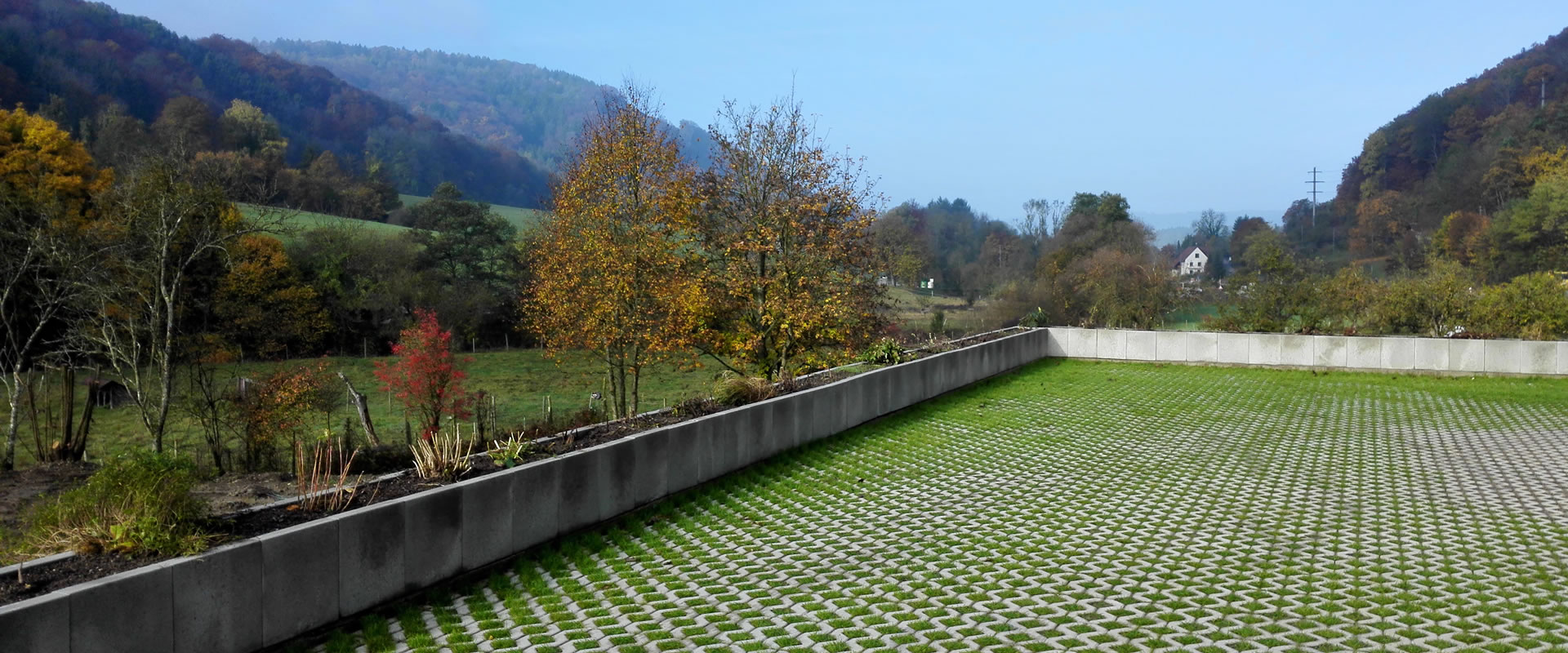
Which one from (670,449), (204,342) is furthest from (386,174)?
(670,449)

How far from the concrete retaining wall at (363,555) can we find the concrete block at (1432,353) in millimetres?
18257

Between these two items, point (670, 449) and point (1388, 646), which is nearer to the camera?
point (1388, 646)

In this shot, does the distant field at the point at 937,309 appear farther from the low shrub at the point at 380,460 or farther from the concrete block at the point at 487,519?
the concrete block at the point at 487,519

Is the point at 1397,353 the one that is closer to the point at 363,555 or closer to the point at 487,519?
the point at 487,519

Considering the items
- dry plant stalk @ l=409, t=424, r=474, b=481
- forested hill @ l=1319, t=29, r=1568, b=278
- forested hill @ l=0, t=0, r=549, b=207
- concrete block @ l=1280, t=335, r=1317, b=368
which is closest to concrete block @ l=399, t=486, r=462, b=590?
dry plant stalk @ l=409, t=424, r=474, b=481

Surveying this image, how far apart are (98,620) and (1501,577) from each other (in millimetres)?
8834

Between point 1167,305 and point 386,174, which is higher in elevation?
point 386,174

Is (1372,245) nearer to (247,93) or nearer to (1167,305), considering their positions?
(1167,305)

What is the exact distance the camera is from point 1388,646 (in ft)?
18.6

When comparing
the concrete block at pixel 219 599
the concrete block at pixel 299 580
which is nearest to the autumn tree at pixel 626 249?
the concrete block at pixel 299 580

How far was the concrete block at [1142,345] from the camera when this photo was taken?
24.9 m

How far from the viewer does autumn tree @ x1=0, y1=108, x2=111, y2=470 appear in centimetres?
1969

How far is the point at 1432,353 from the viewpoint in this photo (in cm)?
2225

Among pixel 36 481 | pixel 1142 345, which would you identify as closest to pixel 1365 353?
pixel 1142 345
